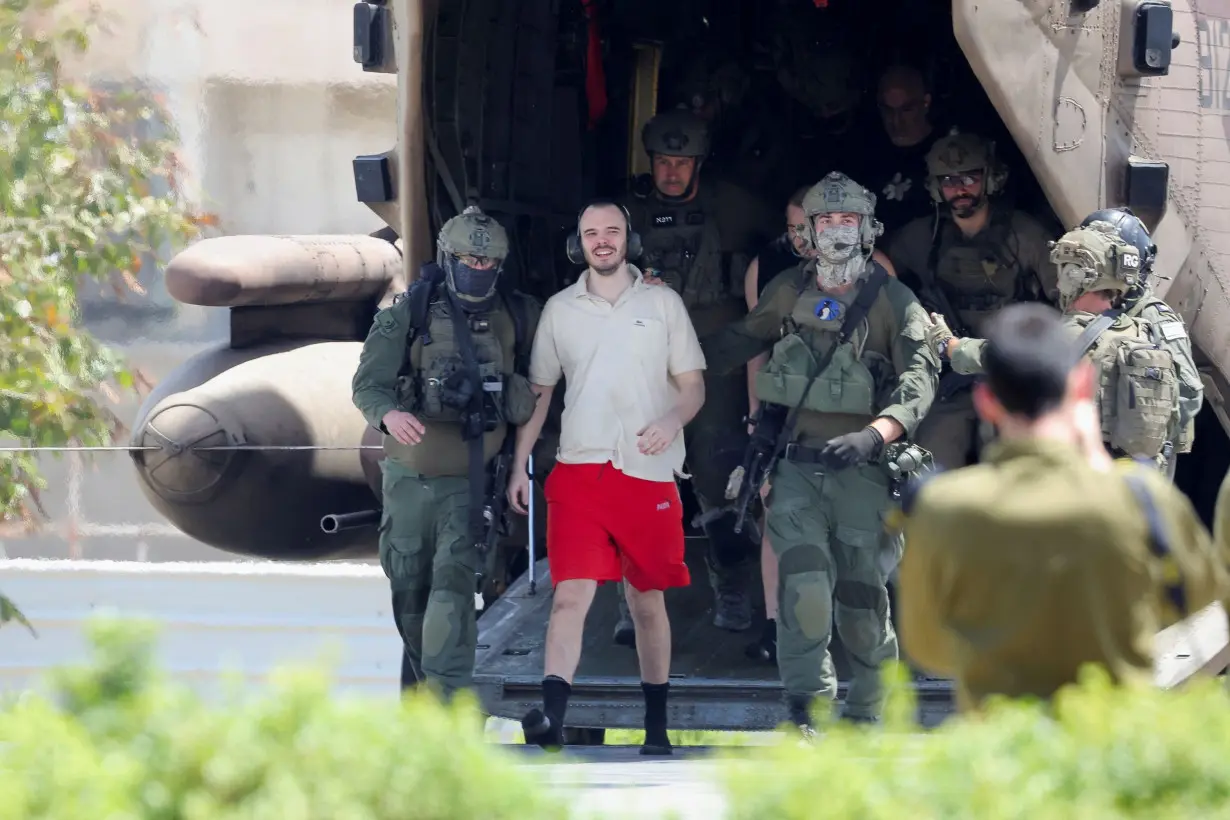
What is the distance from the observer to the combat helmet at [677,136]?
7059 mm

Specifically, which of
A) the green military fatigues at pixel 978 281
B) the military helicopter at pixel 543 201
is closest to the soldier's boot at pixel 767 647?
the military helicopter at pixel 543 201

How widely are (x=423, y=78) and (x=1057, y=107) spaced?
2.35m

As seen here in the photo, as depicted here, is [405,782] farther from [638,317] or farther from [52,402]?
[52,402]

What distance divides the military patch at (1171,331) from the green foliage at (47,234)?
19.3ft

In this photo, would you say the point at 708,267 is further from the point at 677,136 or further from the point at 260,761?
the point at 260,761

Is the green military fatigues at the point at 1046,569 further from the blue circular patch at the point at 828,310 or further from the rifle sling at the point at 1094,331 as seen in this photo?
the blue circular patch at the point at 828,310

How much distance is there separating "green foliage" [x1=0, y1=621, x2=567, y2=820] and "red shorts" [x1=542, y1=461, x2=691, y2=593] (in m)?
3.60

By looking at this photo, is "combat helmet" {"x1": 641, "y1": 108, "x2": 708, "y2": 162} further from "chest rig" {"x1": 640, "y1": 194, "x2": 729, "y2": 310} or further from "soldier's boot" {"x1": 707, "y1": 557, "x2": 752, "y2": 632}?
"soldier's boot" {"x1": 707, "y1": 557, "x2": 752, "y2": 632}

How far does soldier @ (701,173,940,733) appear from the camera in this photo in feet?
19.6

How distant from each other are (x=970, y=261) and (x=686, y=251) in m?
1.07

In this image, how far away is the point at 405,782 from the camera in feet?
7.59

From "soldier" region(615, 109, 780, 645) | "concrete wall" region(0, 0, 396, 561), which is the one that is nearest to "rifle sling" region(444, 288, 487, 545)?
"soldier" region(615, 109, 780, 645)

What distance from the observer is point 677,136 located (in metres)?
7.08

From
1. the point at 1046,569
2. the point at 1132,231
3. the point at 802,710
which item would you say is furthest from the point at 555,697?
the point at 1046,569
